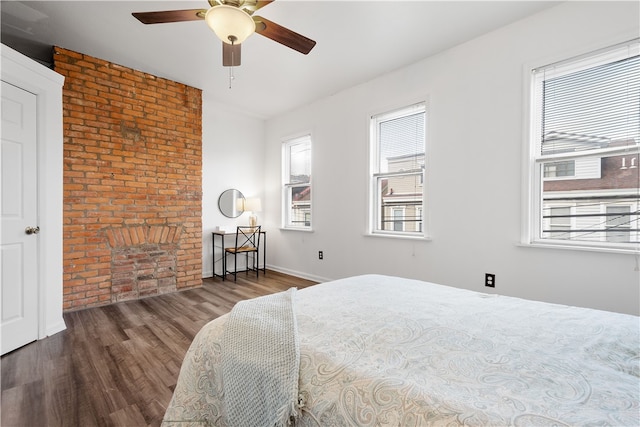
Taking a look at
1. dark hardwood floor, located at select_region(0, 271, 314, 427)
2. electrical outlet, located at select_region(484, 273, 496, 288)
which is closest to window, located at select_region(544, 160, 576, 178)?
electrical outlet, located at select_region(484, 273, 496, 288)

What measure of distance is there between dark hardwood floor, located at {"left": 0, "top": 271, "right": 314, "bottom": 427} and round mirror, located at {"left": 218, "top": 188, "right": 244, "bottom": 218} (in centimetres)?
186

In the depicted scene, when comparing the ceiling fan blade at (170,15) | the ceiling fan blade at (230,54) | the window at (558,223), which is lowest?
the window at (558,223)

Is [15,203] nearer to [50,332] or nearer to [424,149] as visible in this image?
[50,332]

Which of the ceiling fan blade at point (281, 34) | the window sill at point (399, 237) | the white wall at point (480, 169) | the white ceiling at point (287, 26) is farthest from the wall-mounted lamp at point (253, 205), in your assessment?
the ceiling fan blade at point (281, 34)

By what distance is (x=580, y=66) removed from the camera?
2.38 meters

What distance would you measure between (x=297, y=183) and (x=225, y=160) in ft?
4.07

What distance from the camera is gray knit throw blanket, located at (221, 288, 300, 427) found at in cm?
89

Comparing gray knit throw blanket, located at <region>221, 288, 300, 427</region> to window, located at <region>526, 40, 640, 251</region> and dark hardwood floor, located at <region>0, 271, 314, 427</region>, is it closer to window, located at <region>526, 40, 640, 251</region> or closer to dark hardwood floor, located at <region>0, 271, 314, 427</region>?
dark hardwood floor, located at <region>0, 271, 314, 427</region>

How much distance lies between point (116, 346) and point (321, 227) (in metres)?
2.80

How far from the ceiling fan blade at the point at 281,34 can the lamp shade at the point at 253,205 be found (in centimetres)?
302

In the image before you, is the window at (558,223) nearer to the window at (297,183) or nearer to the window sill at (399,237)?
the window sill at (399,237)

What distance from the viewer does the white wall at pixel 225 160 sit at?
4.73 metres

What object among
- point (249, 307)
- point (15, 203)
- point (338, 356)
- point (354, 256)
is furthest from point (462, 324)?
point (15, 203)

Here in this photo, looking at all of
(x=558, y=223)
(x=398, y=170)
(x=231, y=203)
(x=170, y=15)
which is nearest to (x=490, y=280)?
(x=558, y=223)
